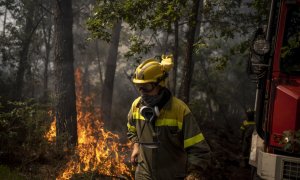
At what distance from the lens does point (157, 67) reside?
3721mm

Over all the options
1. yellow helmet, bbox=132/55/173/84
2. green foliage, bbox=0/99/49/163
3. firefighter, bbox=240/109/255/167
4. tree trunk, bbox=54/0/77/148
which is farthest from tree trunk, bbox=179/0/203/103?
yellow helmet, bbox=132/55/173/84

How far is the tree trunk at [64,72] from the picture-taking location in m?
9.02

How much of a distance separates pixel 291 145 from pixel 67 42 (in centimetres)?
632

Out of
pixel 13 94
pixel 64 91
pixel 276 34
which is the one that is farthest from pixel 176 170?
pixel 13 94

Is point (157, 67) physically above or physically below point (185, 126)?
above

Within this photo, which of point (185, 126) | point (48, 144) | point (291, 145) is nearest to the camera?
point (185, 126)

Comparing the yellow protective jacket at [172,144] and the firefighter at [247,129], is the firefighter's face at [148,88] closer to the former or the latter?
the yellow protective jacket at [172,144]

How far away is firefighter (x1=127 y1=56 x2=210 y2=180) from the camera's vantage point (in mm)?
3521

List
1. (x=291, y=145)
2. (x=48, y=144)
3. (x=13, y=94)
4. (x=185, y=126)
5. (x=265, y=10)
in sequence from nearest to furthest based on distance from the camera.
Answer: (x=185, y=126), (x=291, y=145), (x=48, y=144), (x=265, y=10), (x=13, y=94)

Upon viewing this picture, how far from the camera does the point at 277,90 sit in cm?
536

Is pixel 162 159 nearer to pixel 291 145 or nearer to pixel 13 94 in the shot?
pixel 291 145

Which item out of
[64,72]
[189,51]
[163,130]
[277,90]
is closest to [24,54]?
[64,72]

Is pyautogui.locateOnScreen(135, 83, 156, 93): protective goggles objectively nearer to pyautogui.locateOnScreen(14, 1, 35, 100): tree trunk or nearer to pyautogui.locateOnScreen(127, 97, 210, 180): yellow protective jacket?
pyautogui.locateOnScreen(127, 97, 210, 180): yellow protective jacket

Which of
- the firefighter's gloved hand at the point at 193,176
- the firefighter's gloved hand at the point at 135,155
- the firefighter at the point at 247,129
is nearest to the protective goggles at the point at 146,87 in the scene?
the firefighter's gloved hand at the point at 135,155
